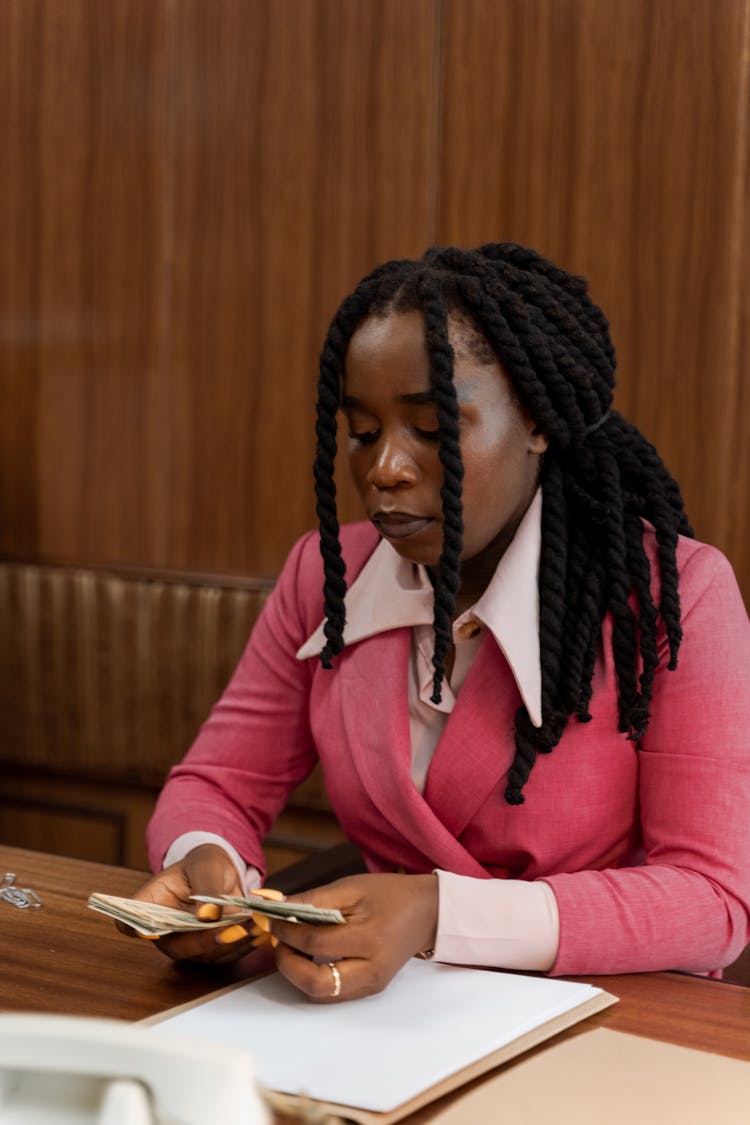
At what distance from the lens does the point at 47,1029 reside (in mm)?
790

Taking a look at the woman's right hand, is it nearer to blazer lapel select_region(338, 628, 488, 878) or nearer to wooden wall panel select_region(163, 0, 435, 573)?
blazer lapel select_region(338, 628, 488, 878)

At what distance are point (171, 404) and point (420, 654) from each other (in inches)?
72.6

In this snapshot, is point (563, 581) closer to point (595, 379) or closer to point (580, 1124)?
point (595, 379)

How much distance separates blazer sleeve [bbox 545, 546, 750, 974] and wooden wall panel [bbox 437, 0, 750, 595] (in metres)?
1.20

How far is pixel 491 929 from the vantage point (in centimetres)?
134

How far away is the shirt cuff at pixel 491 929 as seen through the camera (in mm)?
1329

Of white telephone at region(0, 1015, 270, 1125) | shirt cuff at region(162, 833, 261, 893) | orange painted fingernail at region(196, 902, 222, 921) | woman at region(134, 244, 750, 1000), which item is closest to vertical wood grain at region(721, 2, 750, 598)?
woman at region(134, 244, 750, 1000)

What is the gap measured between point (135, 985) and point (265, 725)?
1.95 feet

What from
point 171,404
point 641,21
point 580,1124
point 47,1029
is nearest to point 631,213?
point 641,21

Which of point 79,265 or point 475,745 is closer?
point 475,745

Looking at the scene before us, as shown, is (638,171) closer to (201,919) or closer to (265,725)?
(265,725)

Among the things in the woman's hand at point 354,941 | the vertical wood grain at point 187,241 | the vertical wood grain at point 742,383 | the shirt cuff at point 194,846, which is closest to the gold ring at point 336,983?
the woman's hand at point 354,941

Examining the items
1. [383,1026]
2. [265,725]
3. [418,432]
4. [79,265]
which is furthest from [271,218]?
[383,1026]

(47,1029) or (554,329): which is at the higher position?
(554,329)
